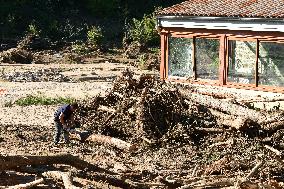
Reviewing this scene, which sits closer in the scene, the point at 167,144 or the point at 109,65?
the point at 167,144

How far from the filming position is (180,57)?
21.0 metres

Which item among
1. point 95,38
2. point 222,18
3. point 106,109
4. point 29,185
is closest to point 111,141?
point 106,109

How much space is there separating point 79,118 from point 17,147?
2.98 m

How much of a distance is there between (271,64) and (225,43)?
190 cm

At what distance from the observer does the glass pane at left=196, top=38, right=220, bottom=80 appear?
1995cm

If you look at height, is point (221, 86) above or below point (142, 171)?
above

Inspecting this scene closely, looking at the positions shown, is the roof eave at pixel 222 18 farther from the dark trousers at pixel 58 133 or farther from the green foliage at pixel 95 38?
the green foliage at pixel 95 38

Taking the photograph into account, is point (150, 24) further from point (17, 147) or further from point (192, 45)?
point (17, 147)

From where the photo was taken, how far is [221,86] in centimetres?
1977

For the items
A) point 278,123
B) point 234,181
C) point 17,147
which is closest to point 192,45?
point 278,123

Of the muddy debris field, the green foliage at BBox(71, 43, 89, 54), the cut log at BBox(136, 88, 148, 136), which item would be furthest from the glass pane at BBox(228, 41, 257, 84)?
the green foliage at BBox(71, 43, 89, 54)

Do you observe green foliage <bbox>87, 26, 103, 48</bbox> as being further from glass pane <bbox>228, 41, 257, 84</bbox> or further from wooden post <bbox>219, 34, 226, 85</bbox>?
glass pane <bbox>228, 41, 257, 84</bbox>

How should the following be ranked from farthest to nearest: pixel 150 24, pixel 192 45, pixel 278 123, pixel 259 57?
pixel 150 24 → pixel 192 45 → pixel 259 57 → pixel 278 123

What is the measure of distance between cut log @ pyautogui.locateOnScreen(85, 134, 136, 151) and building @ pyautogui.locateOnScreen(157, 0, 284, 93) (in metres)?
6.69
